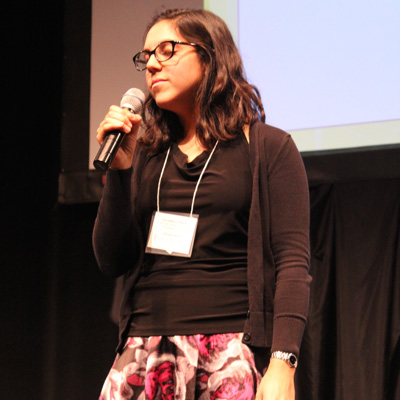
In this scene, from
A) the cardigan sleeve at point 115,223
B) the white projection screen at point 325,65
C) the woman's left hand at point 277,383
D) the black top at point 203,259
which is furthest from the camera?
the white projection screen at point 325,65

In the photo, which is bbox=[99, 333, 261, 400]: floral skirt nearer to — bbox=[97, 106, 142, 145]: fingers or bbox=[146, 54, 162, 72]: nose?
bbox=[97, 106, 142, 145]: fingers

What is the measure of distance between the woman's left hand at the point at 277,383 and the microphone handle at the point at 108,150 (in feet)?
1.54

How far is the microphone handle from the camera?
112cm

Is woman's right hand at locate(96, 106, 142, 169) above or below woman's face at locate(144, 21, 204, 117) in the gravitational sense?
below

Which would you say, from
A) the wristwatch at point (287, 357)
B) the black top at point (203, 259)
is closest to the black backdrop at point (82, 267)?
the black top at point (203, 259)

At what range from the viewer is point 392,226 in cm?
186

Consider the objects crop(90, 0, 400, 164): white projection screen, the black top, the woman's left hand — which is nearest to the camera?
the woman's left hand

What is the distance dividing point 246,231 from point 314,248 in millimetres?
823

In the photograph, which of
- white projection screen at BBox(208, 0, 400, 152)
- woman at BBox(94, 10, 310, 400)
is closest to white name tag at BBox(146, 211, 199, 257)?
woman at BBox(94, 10, 310, 400)

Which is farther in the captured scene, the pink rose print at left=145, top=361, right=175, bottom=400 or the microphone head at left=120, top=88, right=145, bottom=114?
the microphone head at left=120, top=88, right=145, bottom=114

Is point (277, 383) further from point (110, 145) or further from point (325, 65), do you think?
point (325, 65)

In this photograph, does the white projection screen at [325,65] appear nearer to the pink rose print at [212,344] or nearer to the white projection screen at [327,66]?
the white projection screen at [327,66]

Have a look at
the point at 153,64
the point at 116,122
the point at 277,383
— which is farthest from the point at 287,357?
the point at 153,64

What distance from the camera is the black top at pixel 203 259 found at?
113cm
